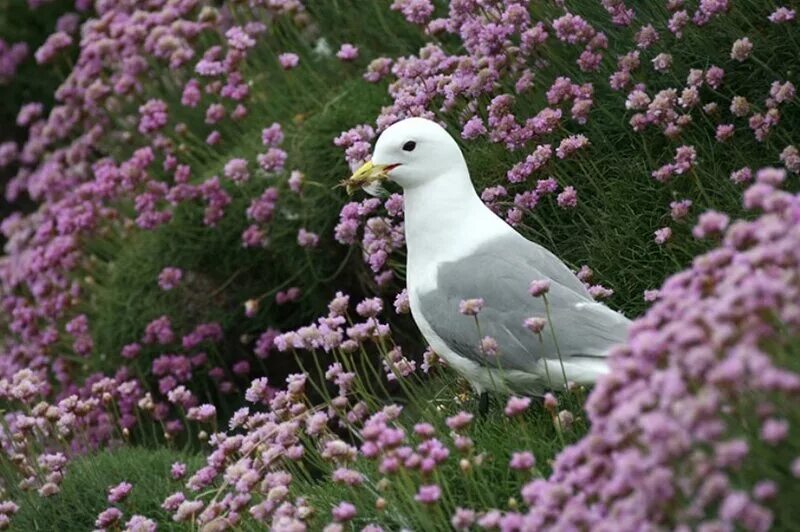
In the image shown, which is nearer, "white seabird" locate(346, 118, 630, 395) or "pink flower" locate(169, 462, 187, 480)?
"white seabird" locate(346, 118, 630, 395)

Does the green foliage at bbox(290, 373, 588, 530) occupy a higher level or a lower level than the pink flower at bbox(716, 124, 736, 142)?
lower

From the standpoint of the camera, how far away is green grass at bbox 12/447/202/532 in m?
4.47

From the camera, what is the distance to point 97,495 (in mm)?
4566

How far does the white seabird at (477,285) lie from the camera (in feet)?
11.6

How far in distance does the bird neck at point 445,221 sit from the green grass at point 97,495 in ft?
3.90

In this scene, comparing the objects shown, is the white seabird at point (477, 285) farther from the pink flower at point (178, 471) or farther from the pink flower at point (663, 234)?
the pink flower at point (178, 471)

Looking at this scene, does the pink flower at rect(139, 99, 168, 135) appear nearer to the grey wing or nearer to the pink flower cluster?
the grey wing

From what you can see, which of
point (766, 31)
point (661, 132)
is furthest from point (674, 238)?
point (766, 31)

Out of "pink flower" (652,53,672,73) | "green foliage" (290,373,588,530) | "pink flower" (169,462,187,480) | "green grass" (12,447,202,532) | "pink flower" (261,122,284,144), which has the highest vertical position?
"pink flower" (652,53,672,73)

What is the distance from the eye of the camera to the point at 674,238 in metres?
4.20

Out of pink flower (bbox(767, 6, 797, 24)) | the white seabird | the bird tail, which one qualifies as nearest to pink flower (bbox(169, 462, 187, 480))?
the white seabird

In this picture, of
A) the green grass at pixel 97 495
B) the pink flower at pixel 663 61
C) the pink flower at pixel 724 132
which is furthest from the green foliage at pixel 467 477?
the pink flower at pixel 663 61

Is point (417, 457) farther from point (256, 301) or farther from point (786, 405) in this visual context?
point (256, 301)

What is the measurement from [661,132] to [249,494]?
6.42ft
